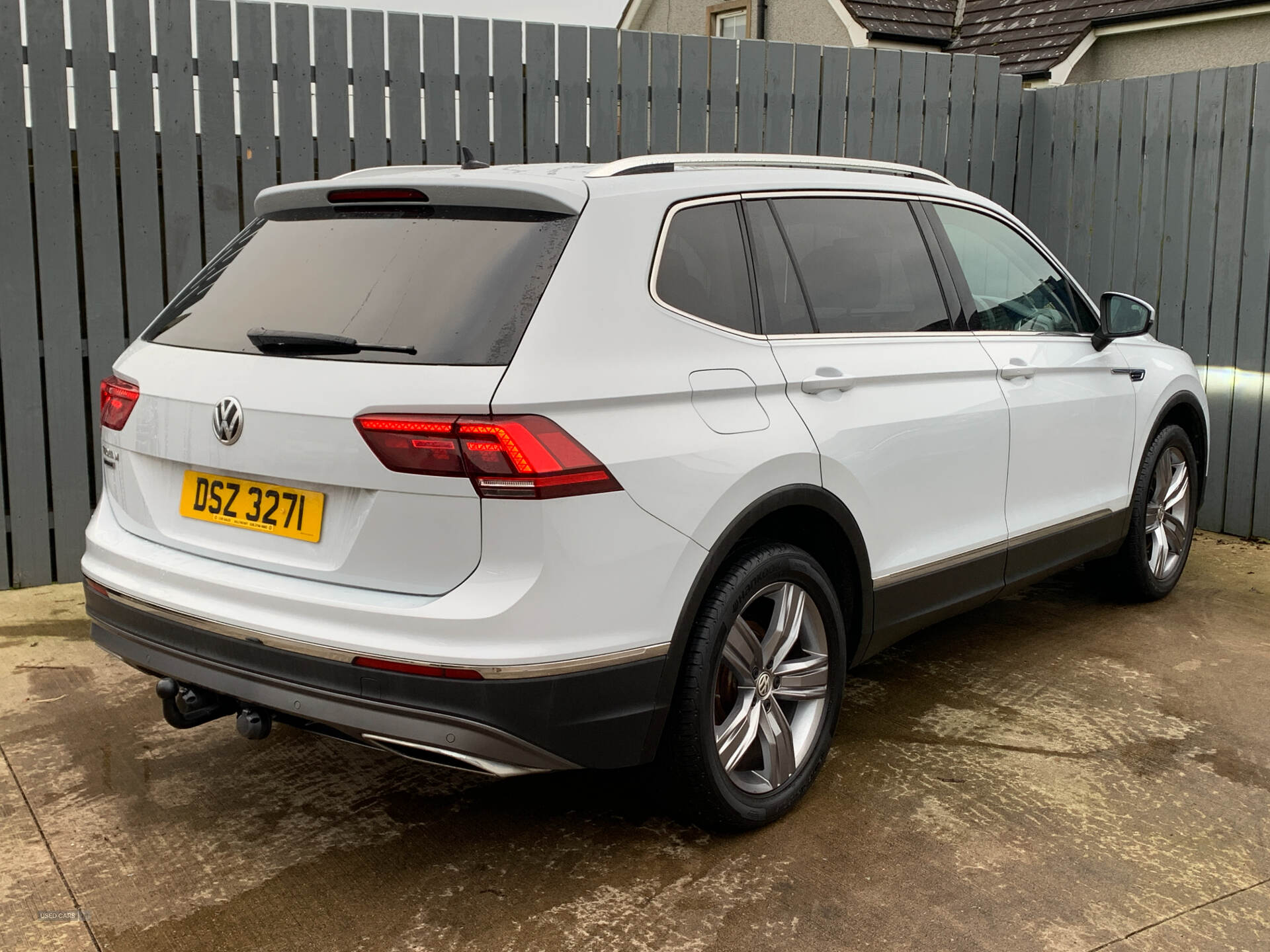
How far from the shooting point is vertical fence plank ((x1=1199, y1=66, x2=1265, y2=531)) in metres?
6.85

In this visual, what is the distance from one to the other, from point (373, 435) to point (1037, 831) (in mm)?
2129

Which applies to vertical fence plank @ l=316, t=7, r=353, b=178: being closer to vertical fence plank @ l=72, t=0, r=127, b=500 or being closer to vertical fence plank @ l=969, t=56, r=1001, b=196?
vertical fence plank @ l=72, t=0, r=127, b=500

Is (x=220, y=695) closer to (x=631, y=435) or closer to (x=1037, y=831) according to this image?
(x=631, y=435)

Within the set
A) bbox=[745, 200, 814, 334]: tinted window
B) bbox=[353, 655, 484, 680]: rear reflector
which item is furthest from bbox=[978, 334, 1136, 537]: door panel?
bbox=[353, 655, 484, 680]: rear reflector

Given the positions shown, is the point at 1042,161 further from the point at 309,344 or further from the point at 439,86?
the point at 309,344

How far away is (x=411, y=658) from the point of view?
2.68 metres

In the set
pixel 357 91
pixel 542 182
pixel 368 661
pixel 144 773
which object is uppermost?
pixel 357 91

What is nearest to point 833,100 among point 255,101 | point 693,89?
point 693,89

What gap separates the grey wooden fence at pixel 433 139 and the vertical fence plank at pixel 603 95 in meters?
0.01

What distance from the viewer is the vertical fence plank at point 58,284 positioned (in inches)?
218

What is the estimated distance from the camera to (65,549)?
232 inches

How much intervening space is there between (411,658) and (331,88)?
417 centimetres

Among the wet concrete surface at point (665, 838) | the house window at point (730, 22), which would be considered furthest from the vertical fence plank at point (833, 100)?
the house window at point (730, 22)

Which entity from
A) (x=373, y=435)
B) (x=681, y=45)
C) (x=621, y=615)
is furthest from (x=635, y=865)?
(x=681, y=45)
